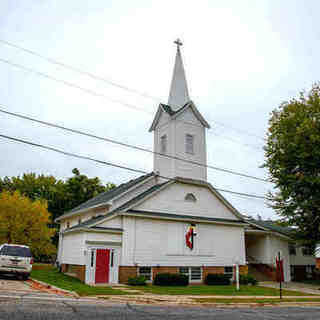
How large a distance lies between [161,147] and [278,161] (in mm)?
9673

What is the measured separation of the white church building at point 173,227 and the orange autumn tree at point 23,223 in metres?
8.60

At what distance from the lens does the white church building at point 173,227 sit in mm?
23516

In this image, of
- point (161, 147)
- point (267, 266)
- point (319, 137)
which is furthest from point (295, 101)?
point (267, 266)

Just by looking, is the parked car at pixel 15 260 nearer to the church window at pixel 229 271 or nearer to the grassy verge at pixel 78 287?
the grassy verge at pixel 78 287

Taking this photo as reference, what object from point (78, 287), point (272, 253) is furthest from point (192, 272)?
point (78, 287)

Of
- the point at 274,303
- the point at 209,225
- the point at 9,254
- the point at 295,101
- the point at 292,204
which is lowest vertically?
the point at 274,303

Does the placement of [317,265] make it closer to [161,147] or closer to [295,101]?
[295,101]

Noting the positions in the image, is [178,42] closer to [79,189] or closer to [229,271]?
[229,271]

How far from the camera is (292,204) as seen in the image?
29.6m

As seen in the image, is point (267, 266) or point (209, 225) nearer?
point (209, 225)

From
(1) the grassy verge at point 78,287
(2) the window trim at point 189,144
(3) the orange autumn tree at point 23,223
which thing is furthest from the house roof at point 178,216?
(3) the orange autumn tree at point 23,223

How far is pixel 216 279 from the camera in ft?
85.7

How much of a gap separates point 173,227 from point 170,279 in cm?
405

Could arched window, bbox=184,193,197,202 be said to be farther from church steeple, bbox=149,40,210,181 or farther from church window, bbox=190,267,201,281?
church window, bbox=190,267,201,281
